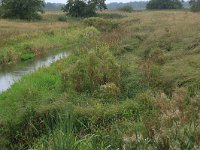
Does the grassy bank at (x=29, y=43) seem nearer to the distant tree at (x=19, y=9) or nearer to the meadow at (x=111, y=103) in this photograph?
the meadow at (x=111, y=103)

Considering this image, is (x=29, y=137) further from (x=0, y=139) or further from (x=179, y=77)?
(x=179, y=77)

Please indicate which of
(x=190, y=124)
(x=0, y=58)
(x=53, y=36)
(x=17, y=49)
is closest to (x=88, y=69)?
(x=190, y=124)

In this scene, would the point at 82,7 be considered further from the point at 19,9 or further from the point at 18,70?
the point at 18,70

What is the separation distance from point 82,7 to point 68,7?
7.81ft

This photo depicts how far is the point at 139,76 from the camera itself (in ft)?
38.8

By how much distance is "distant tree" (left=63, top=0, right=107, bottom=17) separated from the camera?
5203cm

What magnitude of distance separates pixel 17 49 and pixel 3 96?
10742 millimetres

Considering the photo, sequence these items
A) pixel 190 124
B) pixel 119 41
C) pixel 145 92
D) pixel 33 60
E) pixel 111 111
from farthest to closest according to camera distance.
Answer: pixel 33 60, pixel 119 41, pixel 145 92, pixel 111 111, pixel 190 124

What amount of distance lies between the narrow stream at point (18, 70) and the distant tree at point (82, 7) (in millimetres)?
30287

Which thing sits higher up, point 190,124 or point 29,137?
point 190,124

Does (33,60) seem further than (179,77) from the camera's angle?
Yes

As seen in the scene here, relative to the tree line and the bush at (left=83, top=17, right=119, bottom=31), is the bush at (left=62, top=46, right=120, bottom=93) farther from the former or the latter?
the tree line

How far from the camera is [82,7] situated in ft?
171

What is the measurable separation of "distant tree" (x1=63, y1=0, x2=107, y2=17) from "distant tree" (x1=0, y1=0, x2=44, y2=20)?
26.7 feet
